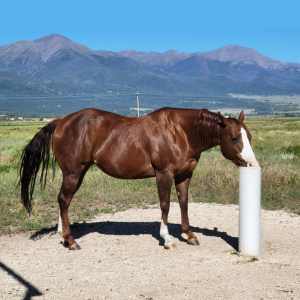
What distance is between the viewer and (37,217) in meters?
9.06

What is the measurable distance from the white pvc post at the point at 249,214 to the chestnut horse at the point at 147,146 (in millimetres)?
288

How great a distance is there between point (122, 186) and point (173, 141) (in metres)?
5.26

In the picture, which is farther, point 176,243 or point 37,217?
point 37,217

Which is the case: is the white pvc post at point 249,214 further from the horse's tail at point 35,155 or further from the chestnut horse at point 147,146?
the horse's tail at point 35,155

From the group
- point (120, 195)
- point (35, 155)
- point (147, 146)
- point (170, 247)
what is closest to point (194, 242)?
point (170, 247)

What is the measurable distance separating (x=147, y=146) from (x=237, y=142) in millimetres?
1373

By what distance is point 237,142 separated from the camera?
20.4ft

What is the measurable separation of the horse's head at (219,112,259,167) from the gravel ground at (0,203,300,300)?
1417 millimetres

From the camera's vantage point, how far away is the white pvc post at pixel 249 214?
20.7 ft

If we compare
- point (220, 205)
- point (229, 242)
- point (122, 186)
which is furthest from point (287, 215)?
point (122, 186)

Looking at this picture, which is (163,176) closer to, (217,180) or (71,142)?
(71,142)

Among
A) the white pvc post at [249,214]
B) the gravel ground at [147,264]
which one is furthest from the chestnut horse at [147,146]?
the gravel ground at [147,264]

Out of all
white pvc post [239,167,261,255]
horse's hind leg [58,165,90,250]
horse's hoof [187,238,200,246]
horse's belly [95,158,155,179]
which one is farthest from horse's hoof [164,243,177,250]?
horse's hind leg [58,165,90,250]

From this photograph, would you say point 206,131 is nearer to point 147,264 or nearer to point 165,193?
point 165,193
